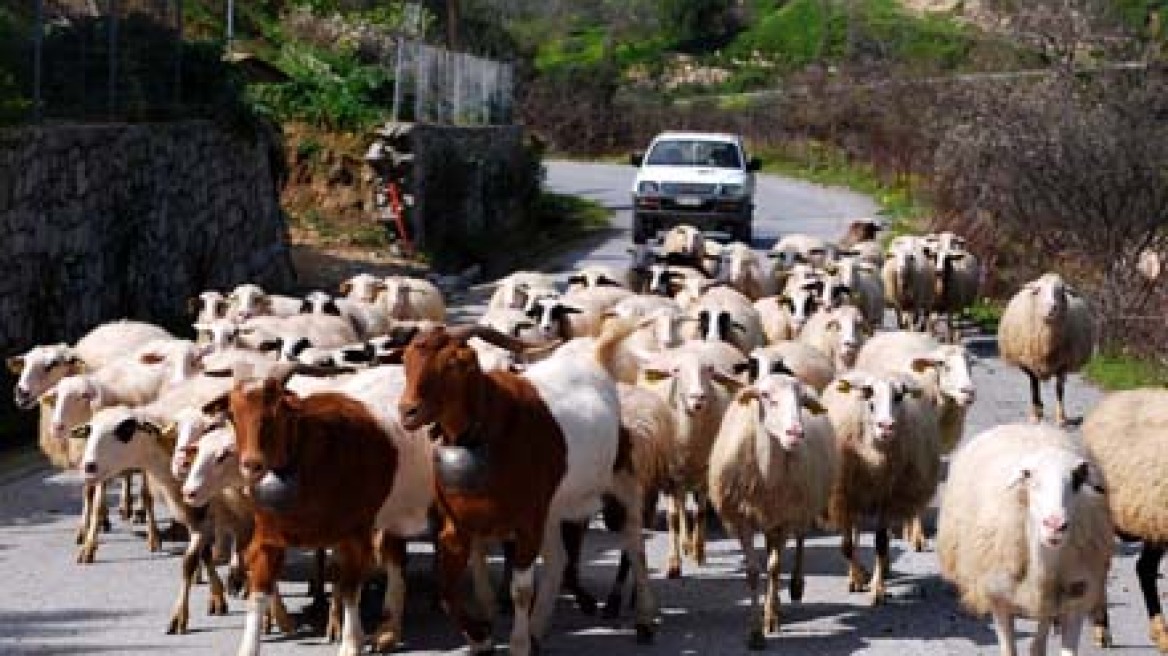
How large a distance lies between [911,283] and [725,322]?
284 inches

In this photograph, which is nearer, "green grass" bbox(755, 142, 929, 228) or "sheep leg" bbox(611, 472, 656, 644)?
"sheep leg" bbox(611, 472, 656, 644)

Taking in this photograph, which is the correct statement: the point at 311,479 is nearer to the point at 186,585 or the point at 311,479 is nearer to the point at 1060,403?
the point at 186,585

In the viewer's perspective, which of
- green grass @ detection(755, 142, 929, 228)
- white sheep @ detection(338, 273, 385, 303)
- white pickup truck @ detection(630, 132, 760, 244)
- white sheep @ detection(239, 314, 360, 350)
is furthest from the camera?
green grass @ detection(755, 142, 929, 228)

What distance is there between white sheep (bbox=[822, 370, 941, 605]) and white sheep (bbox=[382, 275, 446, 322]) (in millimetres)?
6527

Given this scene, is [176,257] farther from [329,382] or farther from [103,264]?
[329,382]

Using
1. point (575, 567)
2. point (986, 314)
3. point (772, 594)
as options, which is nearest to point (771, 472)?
point (772, 594)

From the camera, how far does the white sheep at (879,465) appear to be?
10688 mm

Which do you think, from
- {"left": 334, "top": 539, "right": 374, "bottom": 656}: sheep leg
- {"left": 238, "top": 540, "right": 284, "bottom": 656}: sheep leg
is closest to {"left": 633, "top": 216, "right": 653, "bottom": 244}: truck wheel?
{"left": 334, "top": 539, "right": 374, "bottom": 656}: sheep leg

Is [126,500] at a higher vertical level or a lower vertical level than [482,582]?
lower

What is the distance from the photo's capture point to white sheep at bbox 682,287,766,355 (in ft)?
46.2

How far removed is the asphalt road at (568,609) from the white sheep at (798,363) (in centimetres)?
106

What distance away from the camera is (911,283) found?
2095 centimetres

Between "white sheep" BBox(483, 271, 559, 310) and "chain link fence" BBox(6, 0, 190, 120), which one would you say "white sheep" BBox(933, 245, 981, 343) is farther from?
"chain link fence" BBox(6, 0, 190, 120)

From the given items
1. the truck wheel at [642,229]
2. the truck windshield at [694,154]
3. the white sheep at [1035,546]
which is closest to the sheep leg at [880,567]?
the white sheep at [1035,546]
